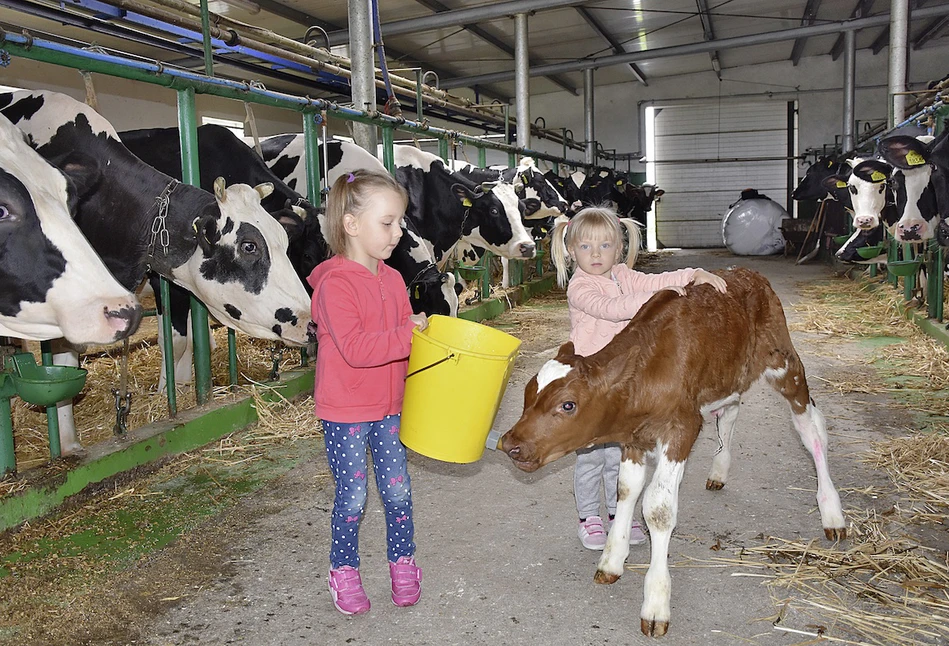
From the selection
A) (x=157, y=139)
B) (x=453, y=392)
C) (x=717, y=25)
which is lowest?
(x=453, y=392)

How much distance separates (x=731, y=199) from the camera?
22.4 metres

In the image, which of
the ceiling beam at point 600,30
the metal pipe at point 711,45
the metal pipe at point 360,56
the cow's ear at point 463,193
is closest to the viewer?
the metal pipe at point 360,56

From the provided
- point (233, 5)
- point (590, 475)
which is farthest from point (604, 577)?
point (233, 5)

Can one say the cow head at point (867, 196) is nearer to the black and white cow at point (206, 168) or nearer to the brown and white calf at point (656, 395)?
the black and white cow at point (206, 168)

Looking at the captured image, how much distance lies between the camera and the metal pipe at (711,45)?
15398 mm

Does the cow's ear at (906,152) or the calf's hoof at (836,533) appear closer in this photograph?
the calf's hoof at (836,533)

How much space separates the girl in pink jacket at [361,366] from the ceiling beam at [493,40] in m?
10.5

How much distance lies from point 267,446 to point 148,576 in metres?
1.62

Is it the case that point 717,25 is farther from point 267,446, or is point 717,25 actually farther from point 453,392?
point 453,392

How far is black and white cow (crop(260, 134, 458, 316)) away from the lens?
6.54m

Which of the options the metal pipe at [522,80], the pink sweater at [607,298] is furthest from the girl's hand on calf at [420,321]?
the metal pipe at [522,80]

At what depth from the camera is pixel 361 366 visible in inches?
94.3

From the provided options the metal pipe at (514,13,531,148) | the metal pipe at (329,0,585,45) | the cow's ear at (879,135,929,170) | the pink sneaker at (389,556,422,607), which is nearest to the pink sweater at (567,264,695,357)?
the pink sneaker at (389,556,422,607)

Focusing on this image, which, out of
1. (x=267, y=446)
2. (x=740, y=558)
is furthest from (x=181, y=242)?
(x=740, y=558)
